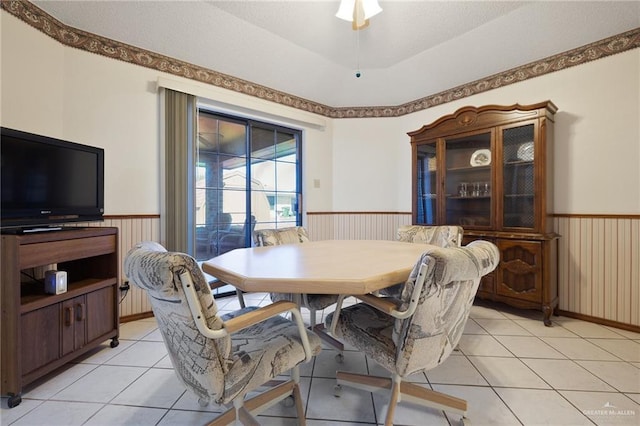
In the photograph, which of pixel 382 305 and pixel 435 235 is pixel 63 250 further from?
pixel 435 235

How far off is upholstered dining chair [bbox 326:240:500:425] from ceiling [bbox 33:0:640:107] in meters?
2.23

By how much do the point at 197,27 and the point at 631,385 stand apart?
389cm

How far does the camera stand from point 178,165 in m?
2.61

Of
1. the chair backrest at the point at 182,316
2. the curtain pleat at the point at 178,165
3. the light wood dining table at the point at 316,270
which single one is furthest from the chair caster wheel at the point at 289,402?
the curtain pleat at the point at 178,165

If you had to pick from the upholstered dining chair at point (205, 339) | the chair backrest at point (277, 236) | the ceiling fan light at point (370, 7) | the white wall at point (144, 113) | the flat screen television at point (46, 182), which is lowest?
the upholstered dining chair at point (205, 339)

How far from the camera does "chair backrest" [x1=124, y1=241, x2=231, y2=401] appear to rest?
2.75 ft

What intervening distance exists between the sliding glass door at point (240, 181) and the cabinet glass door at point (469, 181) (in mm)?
1849

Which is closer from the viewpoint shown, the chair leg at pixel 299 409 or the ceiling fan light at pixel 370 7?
the chair leg at pixel 299 409

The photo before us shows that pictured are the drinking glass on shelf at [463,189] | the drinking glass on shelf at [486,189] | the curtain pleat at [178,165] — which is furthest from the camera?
the drinking glass on shelf at [463,189]

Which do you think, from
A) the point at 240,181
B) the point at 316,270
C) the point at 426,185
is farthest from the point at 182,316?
the point at 426,185

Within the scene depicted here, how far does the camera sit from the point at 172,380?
1637 millimetres

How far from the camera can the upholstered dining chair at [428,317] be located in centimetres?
99

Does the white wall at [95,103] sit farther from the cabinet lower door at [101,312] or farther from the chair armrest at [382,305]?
the chair armrest at [382,305]

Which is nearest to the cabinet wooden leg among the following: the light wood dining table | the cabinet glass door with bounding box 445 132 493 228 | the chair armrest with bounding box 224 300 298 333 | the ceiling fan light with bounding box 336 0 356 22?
the cabinet glass door with bounding box 445 132 493 228
